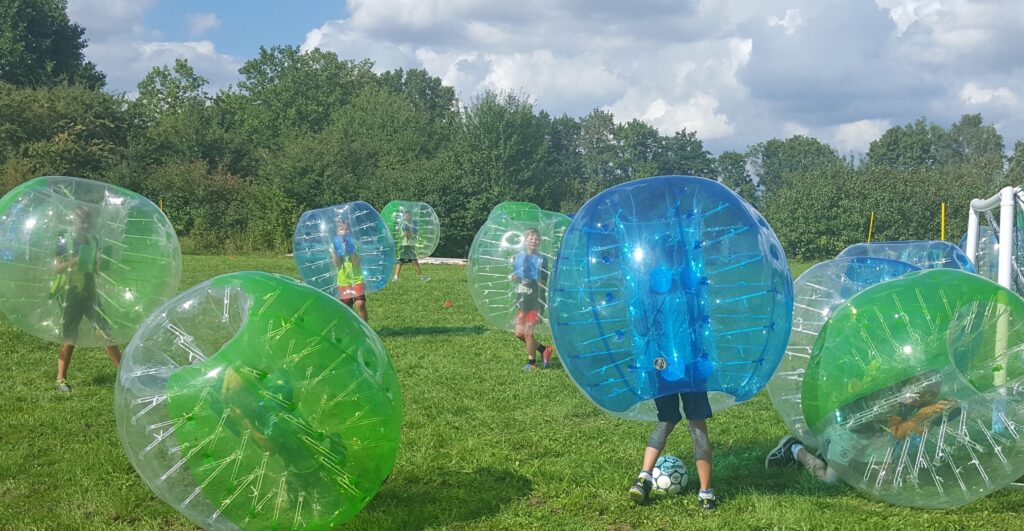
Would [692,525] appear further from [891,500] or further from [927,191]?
[927,191]

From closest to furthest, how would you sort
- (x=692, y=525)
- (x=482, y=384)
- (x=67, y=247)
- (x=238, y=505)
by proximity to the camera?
(x=238, y=505) < (x=692, y=525) < (x=67, y=247) < (x=482, y=384)

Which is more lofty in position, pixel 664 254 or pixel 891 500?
pixel 664 254

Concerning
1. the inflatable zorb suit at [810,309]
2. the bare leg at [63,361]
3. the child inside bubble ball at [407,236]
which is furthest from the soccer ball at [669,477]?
the child inside bubble ball at [407,236]

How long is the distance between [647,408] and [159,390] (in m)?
2.77

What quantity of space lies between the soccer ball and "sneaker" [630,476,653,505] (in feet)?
0.38

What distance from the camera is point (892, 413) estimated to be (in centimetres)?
463

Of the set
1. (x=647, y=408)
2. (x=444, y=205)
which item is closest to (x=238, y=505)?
(x=647, y=408)

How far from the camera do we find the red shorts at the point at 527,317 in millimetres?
9945

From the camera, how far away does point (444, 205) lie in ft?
119

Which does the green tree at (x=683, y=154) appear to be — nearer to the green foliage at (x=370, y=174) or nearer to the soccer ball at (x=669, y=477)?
the green foliage at (x=370, y=174)

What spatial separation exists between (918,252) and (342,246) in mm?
7671

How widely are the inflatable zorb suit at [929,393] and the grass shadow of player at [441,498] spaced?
2104mm

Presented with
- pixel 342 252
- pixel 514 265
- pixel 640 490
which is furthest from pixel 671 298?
pixel 342 252

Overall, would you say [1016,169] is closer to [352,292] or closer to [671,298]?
[352,292]
